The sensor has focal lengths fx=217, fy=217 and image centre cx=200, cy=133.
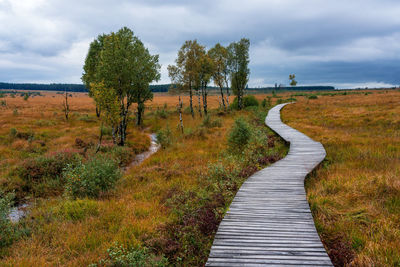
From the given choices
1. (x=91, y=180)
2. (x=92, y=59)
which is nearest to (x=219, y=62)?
(x=92, y=59)

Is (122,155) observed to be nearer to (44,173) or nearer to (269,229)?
(44,173)

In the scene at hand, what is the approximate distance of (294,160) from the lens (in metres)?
10.9

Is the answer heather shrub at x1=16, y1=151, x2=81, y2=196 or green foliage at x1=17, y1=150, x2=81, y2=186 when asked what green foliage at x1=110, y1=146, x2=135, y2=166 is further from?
green foliage at x1=17, y1=150, x2=81, y2=186

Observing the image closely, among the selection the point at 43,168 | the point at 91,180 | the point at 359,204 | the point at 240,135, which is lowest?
the point at 43,168

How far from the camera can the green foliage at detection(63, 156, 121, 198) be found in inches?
371

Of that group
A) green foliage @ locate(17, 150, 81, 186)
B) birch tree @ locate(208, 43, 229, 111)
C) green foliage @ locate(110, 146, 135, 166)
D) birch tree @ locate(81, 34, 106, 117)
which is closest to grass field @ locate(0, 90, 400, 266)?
green foliage @ locate(17, 150, 81, 186)

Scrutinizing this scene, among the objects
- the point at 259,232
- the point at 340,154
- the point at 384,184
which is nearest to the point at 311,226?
the point at 259,232

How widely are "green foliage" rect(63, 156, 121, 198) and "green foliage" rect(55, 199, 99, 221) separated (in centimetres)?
134

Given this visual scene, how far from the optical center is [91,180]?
9.87 metres

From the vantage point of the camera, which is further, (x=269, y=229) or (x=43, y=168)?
(x=43, y=168)

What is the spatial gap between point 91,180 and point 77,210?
255 cm

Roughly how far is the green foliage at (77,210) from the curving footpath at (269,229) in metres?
4.73

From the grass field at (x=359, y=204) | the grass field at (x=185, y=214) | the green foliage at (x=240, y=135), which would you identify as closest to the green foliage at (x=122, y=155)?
the grass field at (x=185, y=214)

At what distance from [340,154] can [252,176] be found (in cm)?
662
